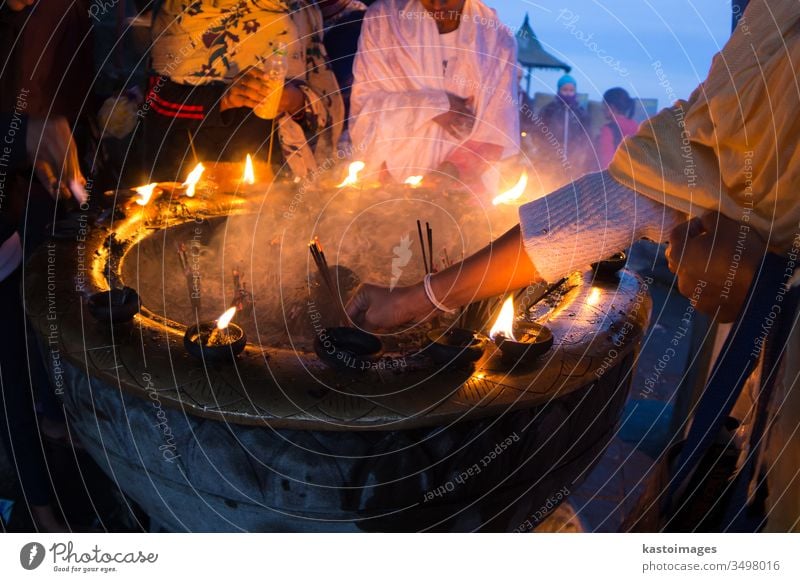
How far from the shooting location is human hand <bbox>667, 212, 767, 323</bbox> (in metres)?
1.43

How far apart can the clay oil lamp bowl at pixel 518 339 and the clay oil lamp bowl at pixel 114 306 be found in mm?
846

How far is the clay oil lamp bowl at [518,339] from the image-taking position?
1438mm

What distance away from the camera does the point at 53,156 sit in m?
2.49

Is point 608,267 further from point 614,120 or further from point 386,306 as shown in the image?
point 614,120

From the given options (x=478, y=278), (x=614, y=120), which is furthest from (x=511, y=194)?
(x=614, y=120)

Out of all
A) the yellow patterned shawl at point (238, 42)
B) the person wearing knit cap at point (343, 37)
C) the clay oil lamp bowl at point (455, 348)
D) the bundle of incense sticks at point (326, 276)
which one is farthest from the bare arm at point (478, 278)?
the person wearing knit cap at point (343, 37)

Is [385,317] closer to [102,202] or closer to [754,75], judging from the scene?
[754,75]

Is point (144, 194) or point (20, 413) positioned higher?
point (144, 194)

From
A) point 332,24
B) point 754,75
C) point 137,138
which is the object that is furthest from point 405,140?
point 754,75

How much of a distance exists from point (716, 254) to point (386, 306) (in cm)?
77

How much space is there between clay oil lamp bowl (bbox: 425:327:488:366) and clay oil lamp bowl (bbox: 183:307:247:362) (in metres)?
0.42

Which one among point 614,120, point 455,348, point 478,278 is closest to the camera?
point 455,348

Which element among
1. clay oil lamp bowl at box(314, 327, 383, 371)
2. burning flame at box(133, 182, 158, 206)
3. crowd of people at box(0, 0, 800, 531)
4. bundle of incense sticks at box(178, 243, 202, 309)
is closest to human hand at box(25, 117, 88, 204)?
crowd of people at box(0, 0, 800, 531)

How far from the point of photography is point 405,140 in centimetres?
399
